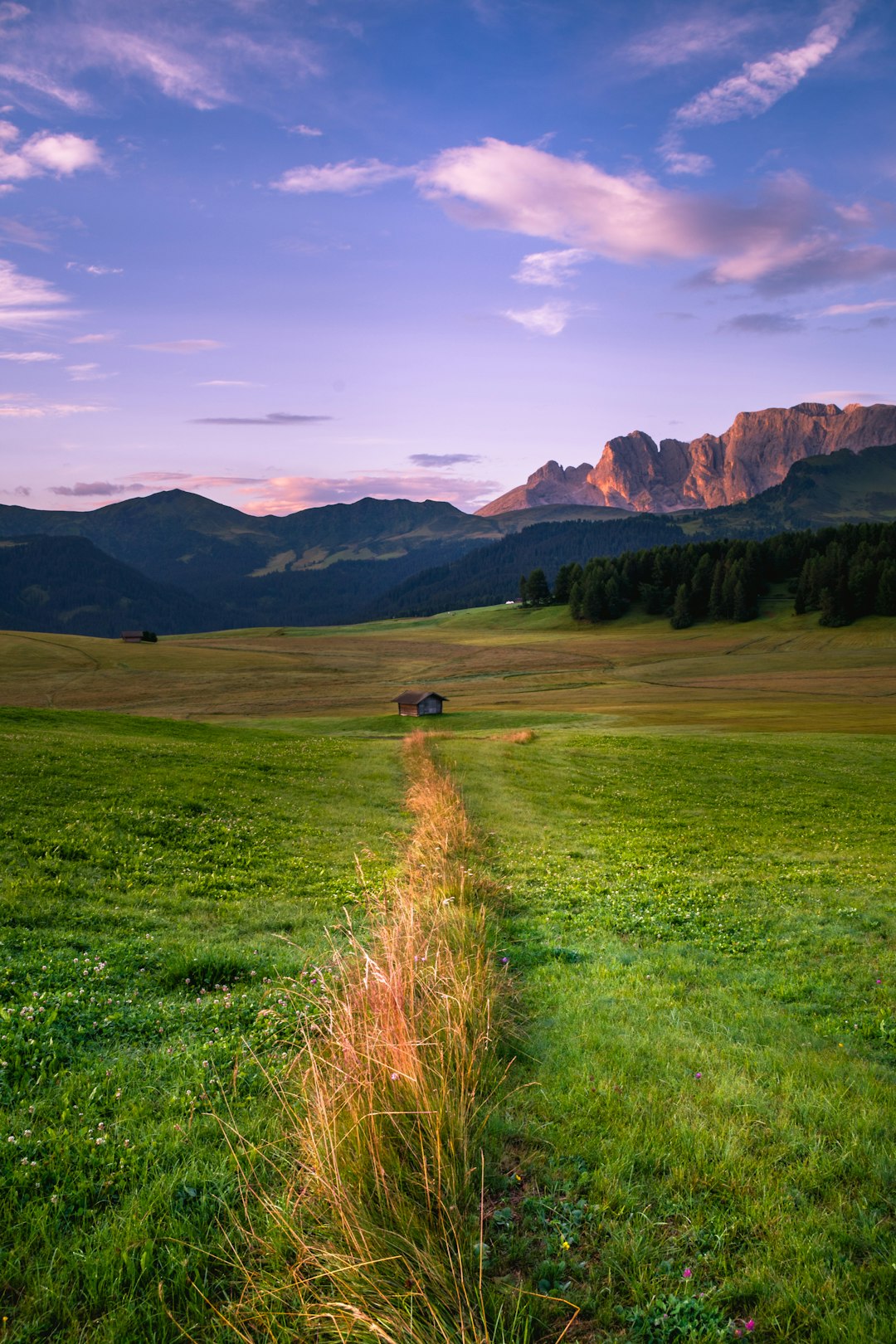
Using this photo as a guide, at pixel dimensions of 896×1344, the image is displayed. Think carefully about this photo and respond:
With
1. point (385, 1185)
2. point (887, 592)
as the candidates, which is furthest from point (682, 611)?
point (385, 1185)

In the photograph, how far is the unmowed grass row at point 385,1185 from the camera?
422 centimetres

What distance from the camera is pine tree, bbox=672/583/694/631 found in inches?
6290

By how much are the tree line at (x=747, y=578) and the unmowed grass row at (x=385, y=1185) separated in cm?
15217

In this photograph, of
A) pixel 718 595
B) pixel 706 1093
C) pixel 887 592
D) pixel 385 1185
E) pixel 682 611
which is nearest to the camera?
pixel 385 1185

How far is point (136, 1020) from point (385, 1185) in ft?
14.9

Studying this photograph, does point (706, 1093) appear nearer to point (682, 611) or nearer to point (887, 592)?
point (887, 592)

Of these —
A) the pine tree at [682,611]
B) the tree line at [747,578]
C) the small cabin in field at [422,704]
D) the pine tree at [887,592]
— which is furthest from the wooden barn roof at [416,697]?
the pine tree at [887,592]

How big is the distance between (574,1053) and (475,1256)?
314cm

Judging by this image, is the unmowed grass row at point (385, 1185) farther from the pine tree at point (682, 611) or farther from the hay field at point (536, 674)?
the pine tree at point (682, 611)

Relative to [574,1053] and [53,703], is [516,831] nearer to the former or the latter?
[574,1053]

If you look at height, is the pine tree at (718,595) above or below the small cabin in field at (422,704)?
above

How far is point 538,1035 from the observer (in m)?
8.20

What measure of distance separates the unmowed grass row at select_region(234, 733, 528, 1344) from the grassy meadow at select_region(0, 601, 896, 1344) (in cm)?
25

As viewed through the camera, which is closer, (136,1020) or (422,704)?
(136,1020)
